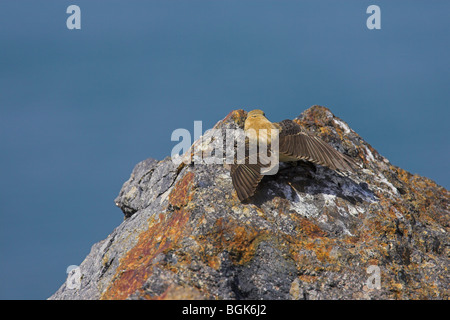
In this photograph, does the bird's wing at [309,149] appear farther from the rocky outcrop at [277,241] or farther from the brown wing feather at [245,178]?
the brown wing feather at [245,178]

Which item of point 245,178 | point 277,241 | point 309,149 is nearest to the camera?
point 277,241

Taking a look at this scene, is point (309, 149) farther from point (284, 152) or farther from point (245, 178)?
point (245, 178)

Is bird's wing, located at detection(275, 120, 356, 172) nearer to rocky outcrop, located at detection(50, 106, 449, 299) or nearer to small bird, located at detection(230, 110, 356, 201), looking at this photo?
small bird, located at detection(230, 110, 356, 201)

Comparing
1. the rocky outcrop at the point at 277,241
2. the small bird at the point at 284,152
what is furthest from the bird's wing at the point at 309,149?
the rocky outcrop at the point at 277,241

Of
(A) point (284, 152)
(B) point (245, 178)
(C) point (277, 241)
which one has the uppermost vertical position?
(A) point (284, 152)

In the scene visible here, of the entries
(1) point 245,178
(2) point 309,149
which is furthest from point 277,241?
(2) point 309,149
